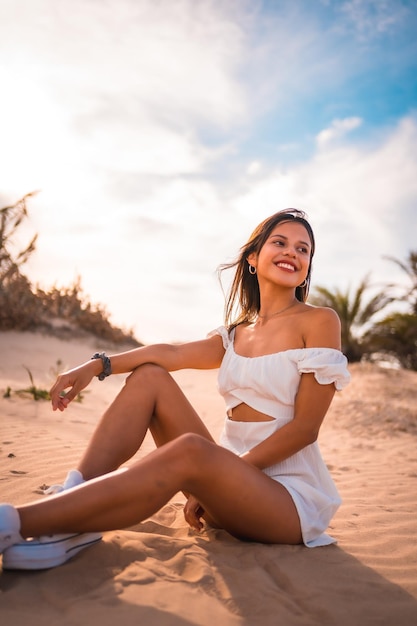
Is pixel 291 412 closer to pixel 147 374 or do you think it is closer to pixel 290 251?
pixel 147 374

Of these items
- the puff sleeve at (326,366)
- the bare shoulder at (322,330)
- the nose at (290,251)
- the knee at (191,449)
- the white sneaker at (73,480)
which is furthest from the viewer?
the nose at (290,251)

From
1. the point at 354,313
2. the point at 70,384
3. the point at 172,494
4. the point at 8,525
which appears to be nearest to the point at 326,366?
the point at 172,494

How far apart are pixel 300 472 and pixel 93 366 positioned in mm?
1270

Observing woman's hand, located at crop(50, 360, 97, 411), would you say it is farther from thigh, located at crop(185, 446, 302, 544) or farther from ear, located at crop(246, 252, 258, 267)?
ear, located at crop(246, 252, 258, 267)

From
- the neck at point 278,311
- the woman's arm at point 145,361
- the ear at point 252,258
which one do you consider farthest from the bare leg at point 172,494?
the ear at point 252,258

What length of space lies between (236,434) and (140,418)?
52cm

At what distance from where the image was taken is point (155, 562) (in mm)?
2133

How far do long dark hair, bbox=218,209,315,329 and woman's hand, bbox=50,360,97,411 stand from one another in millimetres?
981

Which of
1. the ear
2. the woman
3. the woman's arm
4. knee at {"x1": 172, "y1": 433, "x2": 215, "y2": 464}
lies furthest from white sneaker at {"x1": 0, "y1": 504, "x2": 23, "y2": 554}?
the ear

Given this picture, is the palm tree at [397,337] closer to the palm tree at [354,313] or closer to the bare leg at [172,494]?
the palm tree at [354,313]

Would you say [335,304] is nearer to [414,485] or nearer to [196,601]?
[414,485]

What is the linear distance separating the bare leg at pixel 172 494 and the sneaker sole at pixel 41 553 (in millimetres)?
51

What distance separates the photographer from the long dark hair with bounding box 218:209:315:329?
304cm

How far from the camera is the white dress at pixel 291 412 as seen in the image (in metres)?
2.45
